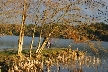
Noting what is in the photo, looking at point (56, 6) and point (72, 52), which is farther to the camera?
point (72, 52)

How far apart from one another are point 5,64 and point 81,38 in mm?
9753

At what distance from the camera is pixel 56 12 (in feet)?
125

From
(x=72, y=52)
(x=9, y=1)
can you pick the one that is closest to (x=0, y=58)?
(x=9, y=1)

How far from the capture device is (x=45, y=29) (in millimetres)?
40469

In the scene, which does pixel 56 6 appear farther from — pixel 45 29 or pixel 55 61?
pixel 55 61

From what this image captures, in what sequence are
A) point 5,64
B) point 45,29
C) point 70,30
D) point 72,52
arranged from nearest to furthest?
point 5,64
point 70,30
point 45,29
point 72,52

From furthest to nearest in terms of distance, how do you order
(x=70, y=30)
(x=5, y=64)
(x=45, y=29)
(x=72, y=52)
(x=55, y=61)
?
(x=72, y=52)
(x=55, y=61)
(x=45, y=29)
(x=70, y=30)
(x=5, y=64)

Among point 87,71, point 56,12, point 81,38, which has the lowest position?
point 87,71

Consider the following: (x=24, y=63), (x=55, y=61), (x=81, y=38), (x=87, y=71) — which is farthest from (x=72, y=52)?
(x=24, y=63)

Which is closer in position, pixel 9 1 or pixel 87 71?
pixel 9 1

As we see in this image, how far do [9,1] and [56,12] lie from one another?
6003 mm

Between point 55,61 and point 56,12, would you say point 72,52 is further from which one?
point 56,12

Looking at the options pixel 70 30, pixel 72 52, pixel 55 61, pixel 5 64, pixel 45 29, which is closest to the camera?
pixel 5 64

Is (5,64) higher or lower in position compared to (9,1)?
lower
